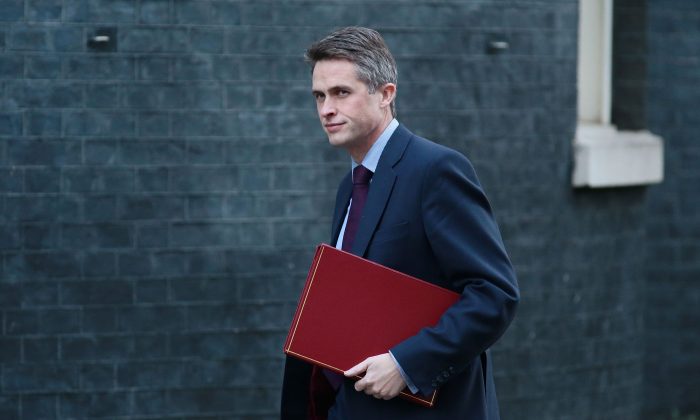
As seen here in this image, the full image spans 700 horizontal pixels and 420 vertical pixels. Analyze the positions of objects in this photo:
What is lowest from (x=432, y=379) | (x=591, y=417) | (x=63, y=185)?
(x=591, y=417)

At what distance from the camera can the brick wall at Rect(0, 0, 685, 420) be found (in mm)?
7172

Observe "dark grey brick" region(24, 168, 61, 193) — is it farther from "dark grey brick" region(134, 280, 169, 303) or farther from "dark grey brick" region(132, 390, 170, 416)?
"dark grey brick" region(132, 390, 170, 416)

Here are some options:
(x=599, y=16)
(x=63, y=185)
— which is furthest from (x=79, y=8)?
(x=599, y=16)

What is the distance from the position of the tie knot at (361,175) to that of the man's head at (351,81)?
101 millimetres

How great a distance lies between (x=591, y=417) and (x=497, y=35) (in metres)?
2.43

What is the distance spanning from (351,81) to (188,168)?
3429mm

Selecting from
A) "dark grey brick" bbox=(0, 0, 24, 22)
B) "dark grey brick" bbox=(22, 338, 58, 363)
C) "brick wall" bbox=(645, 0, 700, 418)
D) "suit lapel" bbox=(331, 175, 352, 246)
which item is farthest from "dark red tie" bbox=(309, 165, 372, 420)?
"brick wall" bbox=(645, 0, 700, 418)

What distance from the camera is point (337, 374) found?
4215 millimetres

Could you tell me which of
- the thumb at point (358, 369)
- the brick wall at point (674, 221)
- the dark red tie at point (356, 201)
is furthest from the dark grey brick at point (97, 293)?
the brick wall at point (674, 221)

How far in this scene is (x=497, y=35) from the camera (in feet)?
25.9

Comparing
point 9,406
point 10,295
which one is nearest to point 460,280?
point 10,295

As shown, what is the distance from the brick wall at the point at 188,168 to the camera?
717 cm

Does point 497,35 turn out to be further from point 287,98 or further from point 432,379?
point 432,379

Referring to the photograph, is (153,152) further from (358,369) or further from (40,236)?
(358,369)
